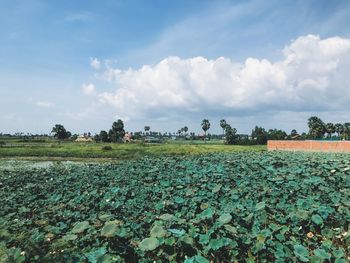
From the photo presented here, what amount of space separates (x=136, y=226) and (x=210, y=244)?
1.24m

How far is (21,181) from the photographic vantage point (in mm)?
12461

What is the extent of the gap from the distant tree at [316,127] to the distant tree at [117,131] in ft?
188

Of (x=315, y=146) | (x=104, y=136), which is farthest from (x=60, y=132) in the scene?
(x=315, y=146)

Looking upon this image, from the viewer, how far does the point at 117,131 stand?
4550 inches

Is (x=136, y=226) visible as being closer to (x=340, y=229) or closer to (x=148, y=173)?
(x=340, y=229)

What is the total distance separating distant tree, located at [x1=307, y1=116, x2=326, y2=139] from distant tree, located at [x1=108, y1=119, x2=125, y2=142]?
2260 inches

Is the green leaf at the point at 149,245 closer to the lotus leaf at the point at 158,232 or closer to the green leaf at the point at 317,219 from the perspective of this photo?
the lotus leaf at the point at 158,232

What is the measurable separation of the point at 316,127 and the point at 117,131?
6042 centimetres

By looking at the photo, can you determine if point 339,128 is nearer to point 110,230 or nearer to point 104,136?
point 104,136

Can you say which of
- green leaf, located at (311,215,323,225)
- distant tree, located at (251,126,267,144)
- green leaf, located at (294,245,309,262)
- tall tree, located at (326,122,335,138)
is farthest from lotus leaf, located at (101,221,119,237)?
tall tree, located at (326,122,335,138)

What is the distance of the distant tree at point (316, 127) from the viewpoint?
82.3 metres

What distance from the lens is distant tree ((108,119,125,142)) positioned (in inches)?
4451

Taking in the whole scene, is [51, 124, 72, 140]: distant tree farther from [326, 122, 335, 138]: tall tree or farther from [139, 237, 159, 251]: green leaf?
[139, 237, 159, 251]: green leaf

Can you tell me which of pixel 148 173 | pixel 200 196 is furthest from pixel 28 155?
pixel 200 196
